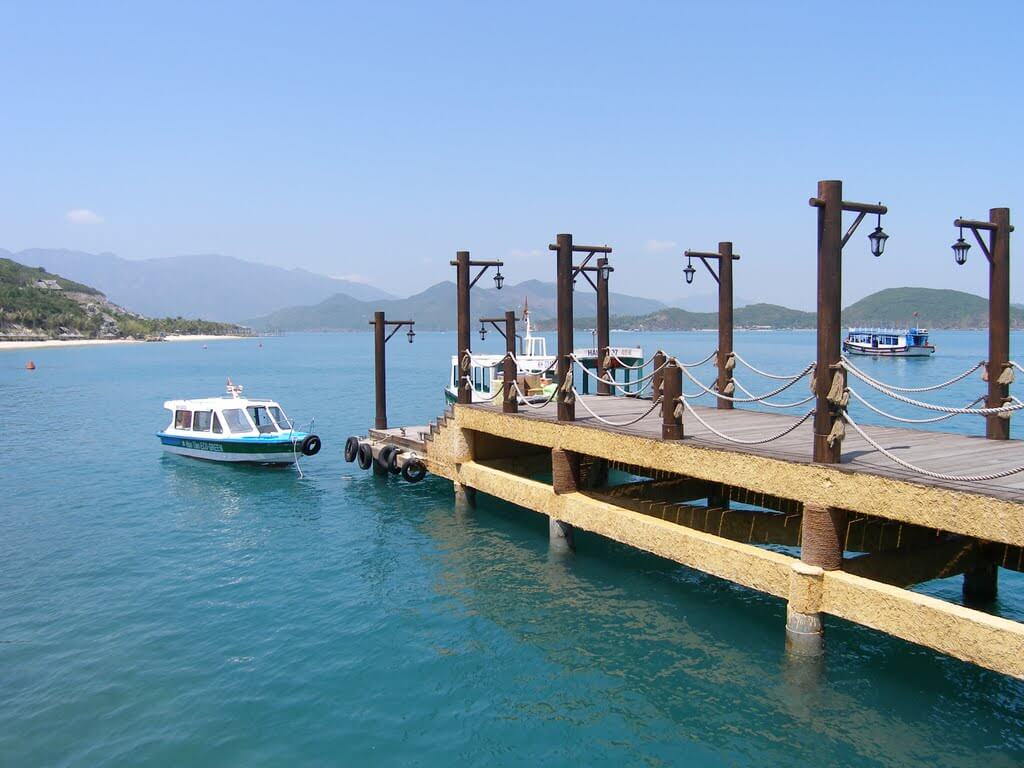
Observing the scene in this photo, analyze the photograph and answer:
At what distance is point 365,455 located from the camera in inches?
1038

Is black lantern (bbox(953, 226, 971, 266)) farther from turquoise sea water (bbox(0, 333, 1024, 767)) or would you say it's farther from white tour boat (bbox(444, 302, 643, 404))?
white tour boat (bbox(444, 302, 643, 404))

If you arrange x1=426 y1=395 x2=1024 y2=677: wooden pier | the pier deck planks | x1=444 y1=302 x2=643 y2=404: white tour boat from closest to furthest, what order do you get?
1. x1=426 y1=395 x2=1024 y2=677: wooden pier
2. the pier deck planks
3. x1=444 y1=302 x2=643 y2=404: white tour boat

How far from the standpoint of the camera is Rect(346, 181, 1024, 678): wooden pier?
951 centimetres

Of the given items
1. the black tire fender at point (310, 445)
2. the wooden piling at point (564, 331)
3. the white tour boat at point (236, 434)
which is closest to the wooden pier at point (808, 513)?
the wooden piling at point (564, 331)

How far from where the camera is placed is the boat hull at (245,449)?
28.9 metres

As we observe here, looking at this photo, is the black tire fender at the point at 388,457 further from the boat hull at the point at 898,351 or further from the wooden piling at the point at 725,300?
the boat hull at the point at 898,351

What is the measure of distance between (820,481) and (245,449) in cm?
2360

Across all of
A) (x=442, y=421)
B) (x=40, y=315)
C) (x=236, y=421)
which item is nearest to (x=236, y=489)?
(x=236, y=421)

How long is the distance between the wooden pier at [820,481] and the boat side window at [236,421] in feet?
42.5

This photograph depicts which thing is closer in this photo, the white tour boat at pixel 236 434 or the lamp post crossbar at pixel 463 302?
the lamp post crossbar at pixel 463 302

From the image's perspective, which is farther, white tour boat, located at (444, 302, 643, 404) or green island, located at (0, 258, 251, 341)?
green island, located at (0, 258, 251, 341)

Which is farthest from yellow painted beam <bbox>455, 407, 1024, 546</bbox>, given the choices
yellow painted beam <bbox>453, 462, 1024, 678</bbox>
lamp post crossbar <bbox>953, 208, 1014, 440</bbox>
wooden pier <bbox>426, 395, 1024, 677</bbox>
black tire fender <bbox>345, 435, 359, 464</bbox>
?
black tire fender <bbox>345, 435, 359, 464</bbox>

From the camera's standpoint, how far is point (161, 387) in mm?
73812

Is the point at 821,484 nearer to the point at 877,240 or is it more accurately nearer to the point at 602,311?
the point at 877,240
